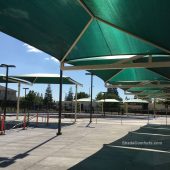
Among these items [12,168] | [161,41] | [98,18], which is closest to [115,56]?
[161,41]

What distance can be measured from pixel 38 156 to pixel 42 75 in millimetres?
22336

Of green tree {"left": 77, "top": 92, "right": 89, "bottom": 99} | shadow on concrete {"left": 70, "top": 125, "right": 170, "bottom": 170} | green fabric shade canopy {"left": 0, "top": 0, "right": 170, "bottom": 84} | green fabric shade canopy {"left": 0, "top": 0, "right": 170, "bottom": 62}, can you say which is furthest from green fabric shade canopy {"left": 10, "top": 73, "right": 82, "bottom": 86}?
green tree {"left": 77, "top": 92, "right": 89, "bottom": 99}

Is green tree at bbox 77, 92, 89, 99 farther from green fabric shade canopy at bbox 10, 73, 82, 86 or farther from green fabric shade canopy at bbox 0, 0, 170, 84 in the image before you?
green fabric shade canopy at bbox 0, 0, 170, 84

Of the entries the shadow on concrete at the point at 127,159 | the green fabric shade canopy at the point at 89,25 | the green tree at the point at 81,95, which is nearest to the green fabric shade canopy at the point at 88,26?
the green fabric shade canopy at the point at 89,25

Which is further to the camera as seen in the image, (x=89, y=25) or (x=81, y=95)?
(x=81, y=95)

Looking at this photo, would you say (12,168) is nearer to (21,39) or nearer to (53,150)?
(53,150)

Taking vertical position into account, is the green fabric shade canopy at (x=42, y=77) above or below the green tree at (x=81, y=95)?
below

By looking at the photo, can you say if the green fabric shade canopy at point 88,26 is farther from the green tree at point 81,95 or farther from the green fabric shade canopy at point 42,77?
the green tree at point 81,95

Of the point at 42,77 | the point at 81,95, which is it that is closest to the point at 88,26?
the point at 42,77

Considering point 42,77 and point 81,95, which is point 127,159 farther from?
point 81,95

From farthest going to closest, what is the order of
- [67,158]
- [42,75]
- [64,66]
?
[42,75] → [64,66] → [67,158]

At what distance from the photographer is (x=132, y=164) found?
36.4 ft

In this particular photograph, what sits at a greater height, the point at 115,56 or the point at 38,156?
the point at 115,56

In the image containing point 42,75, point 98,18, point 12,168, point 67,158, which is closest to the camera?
point 12,168
